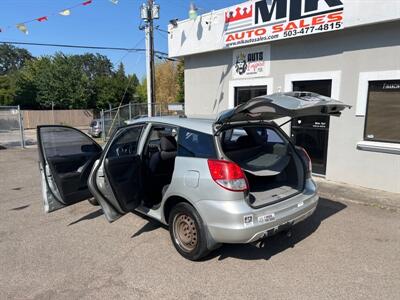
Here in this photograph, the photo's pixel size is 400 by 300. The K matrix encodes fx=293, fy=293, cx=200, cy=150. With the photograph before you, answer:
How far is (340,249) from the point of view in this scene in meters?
3.58

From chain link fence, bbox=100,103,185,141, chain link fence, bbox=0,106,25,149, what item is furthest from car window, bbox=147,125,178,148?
chain link fence, bbox=0,106,25,149

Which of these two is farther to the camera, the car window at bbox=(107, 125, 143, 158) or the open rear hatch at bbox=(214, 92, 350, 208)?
the car window at bbox=(107, 125, 143, 158)

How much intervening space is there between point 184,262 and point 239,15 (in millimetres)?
6605

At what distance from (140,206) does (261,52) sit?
17.7 ft

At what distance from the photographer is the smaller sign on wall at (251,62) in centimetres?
754

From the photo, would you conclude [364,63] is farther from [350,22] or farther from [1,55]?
[1,55]

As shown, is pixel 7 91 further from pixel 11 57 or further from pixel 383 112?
pixel 11 57

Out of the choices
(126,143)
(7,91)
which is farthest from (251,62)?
(7,91)

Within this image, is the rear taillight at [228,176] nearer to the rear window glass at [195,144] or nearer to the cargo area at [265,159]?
the rear window glass at [195,144]

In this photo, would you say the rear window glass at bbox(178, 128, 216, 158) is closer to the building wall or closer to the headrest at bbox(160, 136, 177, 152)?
the headrest at bbox(160, 136, 177, 152)

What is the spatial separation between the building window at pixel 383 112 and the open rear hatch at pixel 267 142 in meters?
2.70

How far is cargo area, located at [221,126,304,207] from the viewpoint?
135 inches

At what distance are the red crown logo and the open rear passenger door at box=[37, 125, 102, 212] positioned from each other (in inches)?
208

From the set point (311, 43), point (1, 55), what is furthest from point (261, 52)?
point (1, 55)
